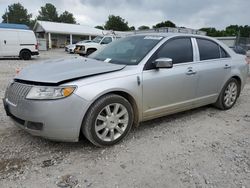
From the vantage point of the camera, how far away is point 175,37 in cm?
395

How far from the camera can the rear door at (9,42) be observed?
14795mm

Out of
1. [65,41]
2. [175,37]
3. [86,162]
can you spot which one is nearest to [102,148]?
[86,162]

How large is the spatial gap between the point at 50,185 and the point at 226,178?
1.90 m

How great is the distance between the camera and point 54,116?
8.86ft

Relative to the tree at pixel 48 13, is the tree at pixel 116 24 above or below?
below

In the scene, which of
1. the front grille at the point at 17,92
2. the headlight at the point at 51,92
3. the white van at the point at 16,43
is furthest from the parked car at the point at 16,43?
the headlight at the point at 51,92

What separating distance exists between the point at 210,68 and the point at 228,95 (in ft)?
3.23

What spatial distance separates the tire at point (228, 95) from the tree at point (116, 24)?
64484 mm

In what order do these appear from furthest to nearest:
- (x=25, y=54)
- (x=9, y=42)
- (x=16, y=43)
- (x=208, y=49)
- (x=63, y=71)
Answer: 1. (x=25, y=54)
2. (x=16, y=43)
3. (x=9, y=42)
4. (x=208, y=49)
5. (x=63, y=71)

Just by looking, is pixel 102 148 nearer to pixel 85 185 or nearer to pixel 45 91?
pixel 85 185

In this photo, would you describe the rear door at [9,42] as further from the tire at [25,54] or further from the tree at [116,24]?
the tree at [116,24]

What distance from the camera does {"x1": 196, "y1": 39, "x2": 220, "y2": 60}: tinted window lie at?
168 inches

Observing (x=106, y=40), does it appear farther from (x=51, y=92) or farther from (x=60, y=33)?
(x=60, y=33)

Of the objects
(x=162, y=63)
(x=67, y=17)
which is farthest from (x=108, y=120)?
(x=67, y=17)
